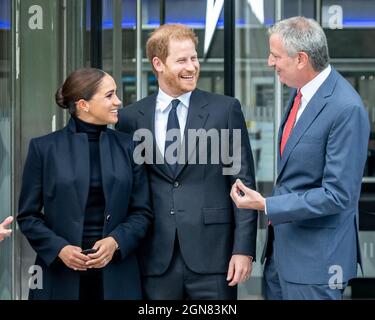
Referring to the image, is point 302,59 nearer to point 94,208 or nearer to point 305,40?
point 305,40

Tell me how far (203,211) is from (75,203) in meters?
0.44

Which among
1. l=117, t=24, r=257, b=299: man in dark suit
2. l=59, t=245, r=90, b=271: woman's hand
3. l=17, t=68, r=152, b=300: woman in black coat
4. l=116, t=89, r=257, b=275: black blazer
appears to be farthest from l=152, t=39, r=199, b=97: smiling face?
l=59, t=245, r=90, b=271: woman's hand

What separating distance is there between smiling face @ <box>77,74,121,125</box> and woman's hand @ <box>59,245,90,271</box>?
1.45ft

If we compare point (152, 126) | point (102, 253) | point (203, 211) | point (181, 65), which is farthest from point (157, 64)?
point (102, 253)

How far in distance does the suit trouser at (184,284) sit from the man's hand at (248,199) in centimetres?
33

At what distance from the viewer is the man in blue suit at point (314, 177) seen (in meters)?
2.82

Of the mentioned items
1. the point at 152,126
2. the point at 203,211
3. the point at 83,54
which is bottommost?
the point at 203,211

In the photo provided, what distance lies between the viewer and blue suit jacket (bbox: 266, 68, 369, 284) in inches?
111

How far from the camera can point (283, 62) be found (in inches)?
116

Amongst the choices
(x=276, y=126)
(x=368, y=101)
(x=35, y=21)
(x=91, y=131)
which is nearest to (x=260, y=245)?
(x=276, y=126)

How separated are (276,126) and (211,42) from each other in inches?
23.7

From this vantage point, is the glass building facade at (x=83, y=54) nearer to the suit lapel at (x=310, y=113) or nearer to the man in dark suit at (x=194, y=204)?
the man in dark suit at (x=194, y=204)

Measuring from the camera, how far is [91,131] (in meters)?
3.13
